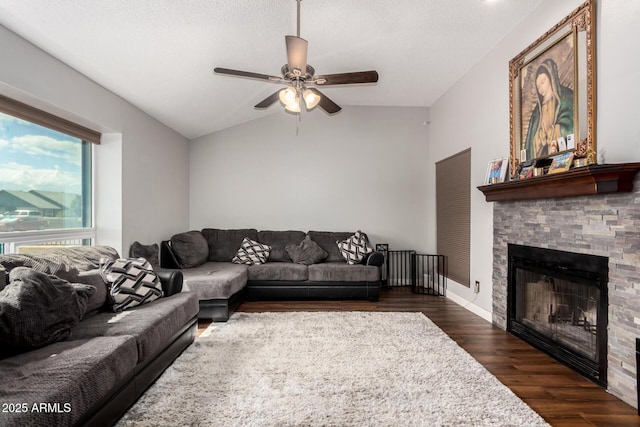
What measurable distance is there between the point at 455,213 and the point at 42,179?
188 inches

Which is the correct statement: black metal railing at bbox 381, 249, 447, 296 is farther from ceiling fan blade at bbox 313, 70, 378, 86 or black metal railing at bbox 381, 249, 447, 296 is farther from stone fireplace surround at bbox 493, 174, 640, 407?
ceiling fan blade at bbox 313, 70, 378, 86

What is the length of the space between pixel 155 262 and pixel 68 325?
7.56 ft

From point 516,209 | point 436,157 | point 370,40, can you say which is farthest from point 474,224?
point 370,40

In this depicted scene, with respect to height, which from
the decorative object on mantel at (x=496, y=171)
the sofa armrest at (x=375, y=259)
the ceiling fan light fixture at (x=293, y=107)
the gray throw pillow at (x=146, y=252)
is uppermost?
the ceiling fan light fixture at (x=293, y=107)

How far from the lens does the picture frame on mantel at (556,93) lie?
2496mm

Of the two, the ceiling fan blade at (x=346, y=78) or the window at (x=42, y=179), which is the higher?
the ceiling fan blade at (x=346, y=78)

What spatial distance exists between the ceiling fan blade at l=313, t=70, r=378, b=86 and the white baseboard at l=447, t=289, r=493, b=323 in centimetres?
286

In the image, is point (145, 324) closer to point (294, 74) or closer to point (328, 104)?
point (294, 74)

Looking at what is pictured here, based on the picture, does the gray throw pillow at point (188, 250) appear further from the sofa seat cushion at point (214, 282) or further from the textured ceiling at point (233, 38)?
the textured ceiling at point (233, 38)

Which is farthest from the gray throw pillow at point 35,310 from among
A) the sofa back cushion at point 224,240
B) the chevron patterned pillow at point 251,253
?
the sofa back cushion at point 224,240

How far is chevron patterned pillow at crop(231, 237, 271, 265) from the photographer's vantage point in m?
5.13

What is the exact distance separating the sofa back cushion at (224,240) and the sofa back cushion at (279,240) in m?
0.18

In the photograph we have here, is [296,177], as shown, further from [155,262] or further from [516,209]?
[516,209]

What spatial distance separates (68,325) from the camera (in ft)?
6.73
